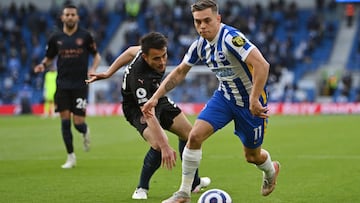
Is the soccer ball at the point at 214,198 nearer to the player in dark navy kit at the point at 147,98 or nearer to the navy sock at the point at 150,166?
the player in dark navy kit at the point at 147,98

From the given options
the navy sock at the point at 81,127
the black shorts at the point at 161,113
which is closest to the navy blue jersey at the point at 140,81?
the black shorts at the point at 161,113

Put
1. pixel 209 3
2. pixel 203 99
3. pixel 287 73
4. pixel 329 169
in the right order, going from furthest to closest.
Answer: pixel 287 73, pixel 203 99, pixel 329 169, pixel 209 3

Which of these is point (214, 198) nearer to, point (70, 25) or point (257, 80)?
point (257, 80)

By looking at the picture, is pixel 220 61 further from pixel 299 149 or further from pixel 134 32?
pixel 134 32

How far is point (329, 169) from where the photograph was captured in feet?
40.0

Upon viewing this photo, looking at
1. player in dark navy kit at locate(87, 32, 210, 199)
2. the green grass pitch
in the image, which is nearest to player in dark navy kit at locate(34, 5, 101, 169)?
the green grass pitch

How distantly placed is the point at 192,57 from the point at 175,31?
110ft

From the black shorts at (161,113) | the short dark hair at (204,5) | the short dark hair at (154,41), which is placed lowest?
the black shorts at (161,113)

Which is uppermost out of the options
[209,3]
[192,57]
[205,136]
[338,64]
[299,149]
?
[209,3]

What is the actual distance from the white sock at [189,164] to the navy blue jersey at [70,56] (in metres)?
5.22

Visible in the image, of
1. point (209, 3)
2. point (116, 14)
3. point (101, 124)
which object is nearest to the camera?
point (209, 3)

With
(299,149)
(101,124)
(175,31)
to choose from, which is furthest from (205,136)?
(175,31)

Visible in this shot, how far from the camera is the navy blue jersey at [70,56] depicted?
516 inches

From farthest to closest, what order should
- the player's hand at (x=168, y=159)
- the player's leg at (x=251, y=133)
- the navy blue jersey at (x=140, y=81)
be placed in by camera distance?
the navy blue jersey at (x=140, y=81) < the player's leg at (x=251, y=133) < the player's hand at (x=168, y=159)
